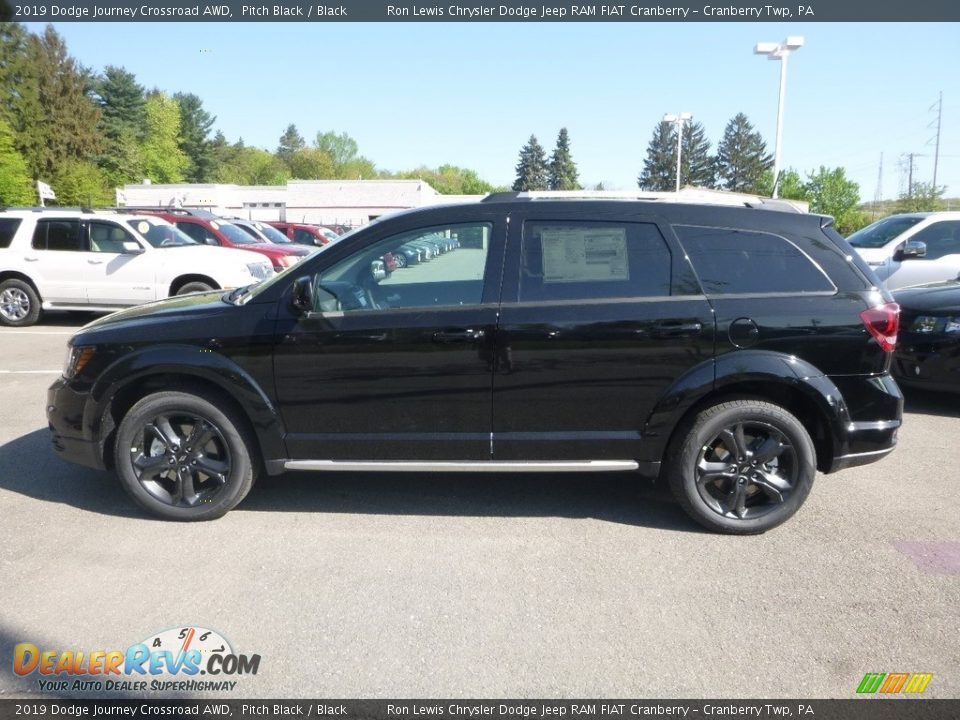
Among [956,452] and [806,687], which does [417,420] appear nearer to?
[806,687]

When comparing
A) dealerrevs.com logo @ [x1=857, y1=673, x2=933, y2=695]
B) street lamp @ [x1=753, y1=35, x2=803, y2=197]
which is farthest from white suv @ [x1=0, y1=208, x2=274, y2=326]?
street lamp @ [x1=753, y1=35, x2=803, y2=197]

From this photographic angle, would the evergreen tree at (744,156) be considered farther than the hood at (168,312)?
Yes

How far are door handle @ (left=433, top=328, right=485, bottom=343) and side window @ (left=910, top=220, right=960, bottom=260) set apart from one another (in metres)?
9.92

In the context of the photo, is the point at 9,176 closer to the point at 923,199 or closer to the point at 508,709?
the point at 508,709

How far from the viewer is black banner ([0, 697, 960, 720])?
269 cm

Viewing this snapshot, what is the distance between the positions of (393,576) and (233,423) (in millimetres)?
1361

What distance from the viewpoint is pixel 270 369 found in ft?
13.6

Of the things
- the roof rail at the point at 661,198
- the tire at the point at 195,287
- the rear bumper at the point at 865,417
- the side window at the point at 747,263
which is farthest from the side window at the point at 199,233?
the rear bumper at the point at 865,417

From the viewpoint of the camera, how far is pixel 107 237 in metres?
11.5

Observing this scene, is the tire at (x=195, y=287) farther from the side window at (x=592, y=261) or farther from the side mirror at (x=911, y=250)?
the side mirror at (x=911, y=250)

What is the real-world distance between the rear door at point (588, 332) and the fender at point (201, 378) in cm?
131

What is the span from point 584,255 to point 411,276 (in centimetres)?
103

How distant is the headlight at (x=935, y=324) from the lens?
6516mm

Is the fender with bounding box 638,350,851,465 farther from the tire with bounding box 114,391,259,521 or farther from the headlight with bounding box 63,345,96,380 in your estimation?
the headlight with bounding box 63,345,96,380
